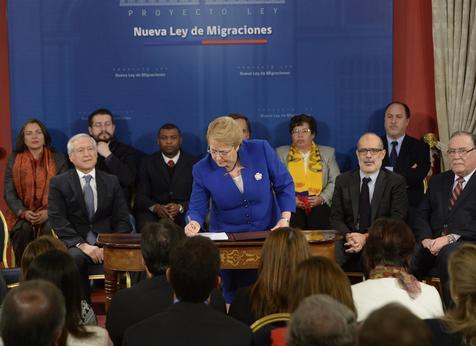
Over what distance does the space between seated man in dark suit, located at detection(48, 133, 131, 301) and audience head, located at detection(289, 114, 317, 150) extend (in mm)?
1713

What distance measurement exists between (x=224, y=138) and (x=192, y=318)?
6.56 feet

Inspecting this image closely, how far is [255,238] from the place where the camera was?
4.52 metres

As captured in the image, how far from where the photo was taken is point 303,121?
6734mm

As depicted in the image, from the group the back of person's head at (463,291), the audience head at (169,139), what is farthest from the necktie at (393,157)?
the back of person's head at (463,291)

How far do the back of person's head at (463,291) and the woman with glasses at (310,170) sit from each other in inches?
140

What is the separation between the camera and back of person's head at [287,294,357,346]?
Answer: 2.05 metres

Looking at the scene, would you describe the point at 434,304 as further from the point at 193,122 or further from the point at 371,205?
the point at 193,122

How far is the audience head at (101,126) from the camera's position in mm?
6746

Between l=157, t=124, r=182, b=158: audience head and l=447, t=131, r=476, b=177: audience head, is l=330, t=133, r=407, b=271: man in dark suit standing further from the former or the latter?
l=157, t=124, r=182, b=158: audience head

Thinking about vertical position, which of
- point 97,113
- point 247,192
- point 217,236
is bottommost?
point 217,236

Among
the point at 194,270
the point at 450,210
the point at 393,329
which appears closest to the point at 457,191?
the point at 450,210

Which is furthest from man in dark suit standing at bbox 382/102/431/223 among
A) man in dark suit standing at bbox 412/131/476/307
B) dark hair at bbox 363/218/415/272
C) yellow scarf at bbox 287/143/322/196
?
dark hair at bbox 363/218/415/272

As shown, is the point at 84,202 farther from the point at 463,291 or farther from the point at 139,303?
→ the point at 463,291

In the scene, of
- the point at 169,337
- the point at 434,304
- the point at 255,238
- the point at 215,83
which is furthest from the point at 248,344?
Result: the point at 215,83
